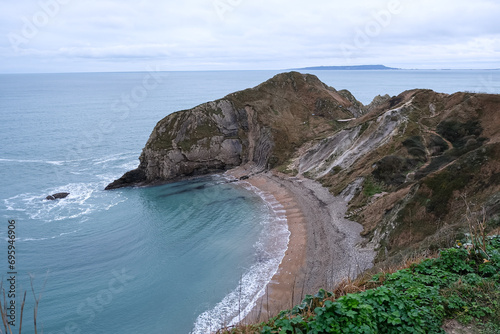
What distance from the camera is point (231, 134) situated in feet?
233

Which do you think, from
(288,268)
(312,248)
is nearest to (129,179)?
(312,248)

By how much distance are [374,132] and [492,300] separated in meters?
47.8

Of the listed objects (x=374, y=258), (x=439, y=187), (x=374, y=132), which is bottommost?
(x=374, y=258)

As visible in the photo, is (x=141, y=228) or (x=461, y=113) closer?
(x=141, y=228)

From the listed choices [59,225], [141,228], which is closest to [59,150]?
[59,225]

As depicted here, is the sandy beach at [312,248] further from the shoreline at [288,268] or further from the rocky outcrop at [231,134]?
the rocky outcrop at [231,134]

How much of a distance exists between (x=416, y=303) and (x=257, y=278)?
23575 millimetres

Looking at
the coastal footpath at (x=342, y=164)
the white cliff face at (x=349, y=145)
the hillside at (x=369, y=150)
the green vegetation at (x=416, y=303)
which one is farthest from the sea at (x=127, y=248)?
the white cliff face at (x=349, y=145)

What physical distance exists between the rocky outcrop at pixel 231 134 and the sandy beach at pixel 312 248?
15.2 m

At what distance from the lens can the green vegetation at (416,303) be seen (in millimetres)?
8750

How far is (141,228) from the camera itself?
45.0 metres

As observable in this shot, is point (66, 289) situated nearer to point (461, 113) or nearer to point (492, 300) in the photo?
point (492, 300)

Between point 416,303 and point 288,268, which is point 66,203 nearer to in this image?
point 288,268

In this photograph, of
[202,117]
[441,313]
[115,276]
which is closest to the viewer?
[441,313]
